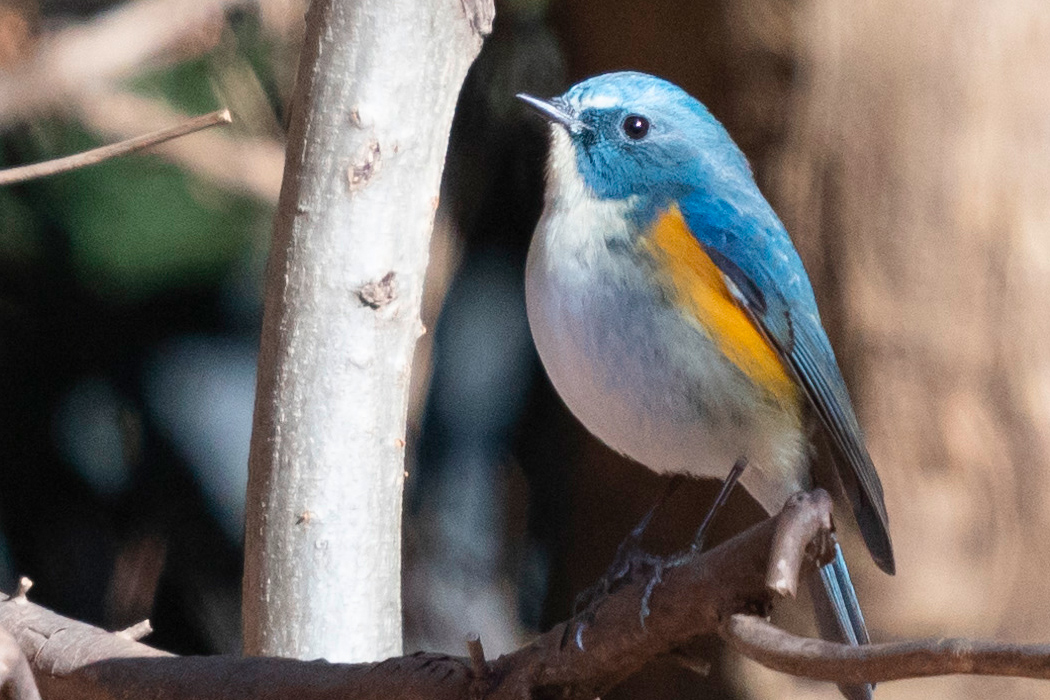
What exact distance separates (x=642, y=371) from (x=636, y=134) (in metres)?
0.55

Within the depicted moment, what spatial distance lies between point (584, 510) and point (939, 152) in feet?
5.10

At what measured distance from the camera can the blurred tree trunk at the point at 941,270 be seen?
10.3ft

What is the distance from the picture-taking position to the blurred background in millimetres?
3184

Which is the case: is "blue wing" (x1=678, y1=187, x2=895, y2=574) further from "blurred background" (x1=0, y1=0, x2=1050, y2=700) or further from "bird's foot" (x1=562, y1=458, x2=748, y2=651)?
"blurred background" (x1=0, y1=0, x2=1050, y2=700)

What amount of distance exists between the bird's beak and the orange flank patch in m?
0.32

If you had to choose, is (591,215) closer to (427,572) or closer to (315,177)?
(315,177)

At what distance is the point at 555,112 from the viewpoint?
2244 millimetres

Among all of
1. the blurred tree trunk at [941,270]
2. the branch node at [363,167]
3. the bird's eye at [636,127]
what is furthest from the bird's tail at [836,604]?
the blurred tree trunk at [941,270]

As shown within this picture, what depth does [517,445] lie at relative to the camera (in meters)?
3.95

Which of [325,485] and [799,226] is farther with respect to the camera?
[799,226]

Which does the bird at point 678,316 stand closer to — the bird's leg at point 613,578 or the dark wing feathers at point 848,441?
the dark wing feathers at point 848,441

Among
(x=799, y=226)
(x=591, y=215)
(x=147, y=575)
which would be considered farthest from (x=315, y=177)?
(x=147, y=575)

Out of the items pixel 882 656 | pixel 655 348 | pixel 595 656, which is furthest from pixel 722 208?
pixel 882 656

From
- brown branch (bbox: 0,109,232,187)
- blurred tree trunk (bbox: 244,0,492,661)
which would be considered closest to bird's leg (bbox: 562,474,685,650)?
blurred tree trunk (bbox: 244,0,492,661)
